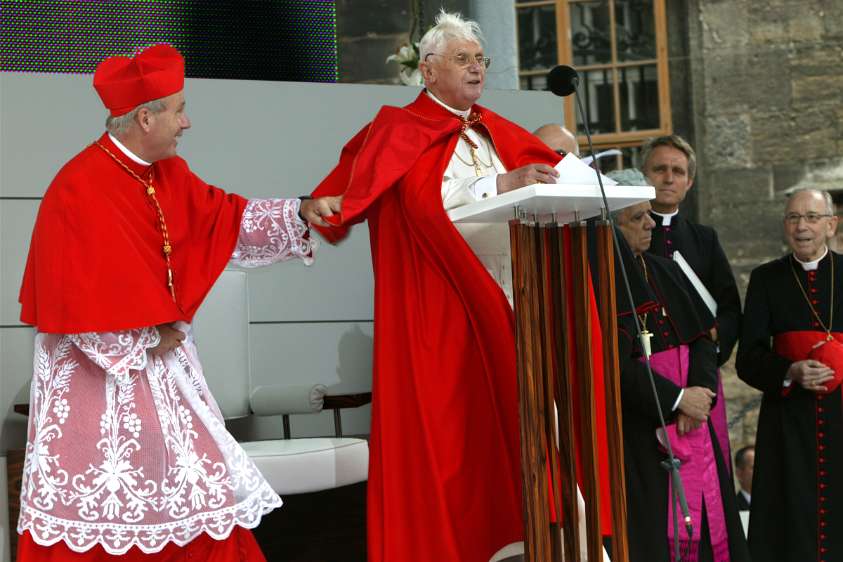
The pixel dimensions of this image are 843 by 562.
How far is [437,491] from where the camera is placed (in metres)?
3.39

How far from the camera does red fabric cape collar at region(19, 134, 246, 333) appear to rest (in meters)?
2.92

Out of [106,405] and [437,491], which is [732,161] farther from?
[106,405]

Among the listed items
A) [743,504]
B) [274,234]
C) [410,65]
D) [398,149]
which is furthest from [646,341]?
[743,504]

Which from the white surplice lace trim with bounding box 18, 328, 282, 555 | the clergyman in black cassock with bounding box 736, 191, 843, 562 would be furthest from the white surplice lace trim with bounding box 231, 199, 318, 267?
the clergyman in black cassock with bounding box 736, 191, 843, 562

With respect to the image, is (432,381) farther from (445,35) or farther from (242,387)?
(242,387)

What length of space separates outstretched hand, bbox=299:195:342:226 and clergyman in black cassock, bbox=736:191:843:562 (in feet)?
6.73

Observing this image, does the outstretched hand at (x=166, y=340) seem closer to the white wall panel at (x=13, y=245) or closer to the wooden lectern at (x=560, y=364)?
the wooden lectern at (x=560, y=364)

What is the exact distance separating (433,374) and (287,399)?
1.28 m

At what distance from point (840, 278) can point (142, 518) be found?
3051 millimetres

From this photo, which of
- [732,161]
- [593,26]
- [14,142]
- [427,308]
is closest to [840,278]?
[427,308]

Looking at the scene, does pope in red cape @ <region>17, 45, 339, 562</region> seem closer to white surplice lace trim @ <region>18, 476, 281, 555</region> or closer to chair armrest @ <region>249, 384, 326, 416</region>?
white surplice lace trim @ <region>18, 476, 281, 555</region>

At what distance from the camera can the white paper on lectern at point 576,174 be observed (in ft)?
9.39

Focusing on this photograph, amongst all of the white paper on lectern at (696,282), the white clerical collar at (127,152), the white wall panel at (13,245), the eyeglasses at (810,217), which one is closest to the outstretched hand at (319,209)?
the white clerical collar at (127,152)

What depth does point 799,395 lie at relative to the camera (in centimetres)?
456
